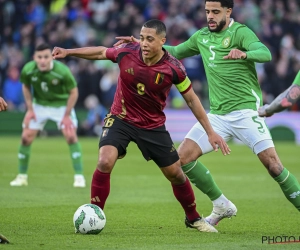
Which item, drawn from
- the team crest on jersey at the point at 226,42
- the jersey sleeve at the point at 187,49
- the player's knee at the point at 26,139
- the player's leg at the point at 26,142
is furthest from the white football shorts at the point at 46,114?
the team crest on jersey at the point at 226,42

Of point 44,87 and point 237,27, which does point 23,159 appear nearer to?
point 44,87

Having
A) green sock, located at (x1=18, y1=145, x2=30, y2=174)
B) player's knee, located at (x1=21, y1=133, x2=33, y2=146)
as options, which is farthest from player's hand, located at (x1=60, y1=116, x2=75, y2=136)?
green sock, located at (x1=18, y1=145, x2=30, y2=174)

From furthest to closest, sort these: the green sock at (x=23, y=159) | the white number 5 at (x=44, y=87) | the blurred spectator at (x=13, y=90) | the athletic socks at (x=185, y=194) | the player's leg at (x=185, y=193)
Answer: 1. the blurred spectator at (x=13, y=90)
2. the white number 5 at (x=44, y=87)
3. the green sock at (x=23, y=159)
4. the athletic socks at (x=185, y=194)
5. the player's leg at (x=185, y=193)

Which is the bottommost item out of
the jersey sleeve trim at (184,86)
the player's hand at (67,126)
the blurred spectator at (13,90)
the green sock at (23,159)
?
the blurred spectator at (13,90)

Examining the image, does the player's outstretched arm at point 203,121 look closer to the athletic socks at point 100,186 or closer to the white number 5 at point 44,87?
the athletic socks at point 100,186

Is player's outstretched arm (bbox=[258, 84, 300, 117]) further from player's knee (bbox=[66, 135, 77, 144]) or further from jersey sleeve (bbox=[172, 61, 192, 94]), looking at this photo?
player's knee (bbox=[66, 135, 77, 144])

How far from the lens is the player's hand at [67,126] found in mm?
14531

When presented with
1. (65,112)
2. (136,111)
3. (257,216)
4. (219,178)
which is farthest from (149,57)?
(219,178)

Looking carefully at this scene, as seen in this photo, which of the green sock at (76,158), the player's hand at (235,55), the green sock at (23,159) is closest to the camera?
the player's hand at (235,55)

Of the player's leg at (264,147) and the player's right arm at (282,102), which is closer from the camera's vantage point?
the player's right arm at (282,102)

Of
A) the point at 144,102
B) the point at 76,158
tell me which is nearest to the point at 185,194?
the point at 144,102

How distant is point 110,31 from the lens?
1111 inches

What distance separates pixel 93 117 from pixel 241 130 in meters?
17.3

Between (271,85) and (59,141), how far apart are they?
24.3ft
